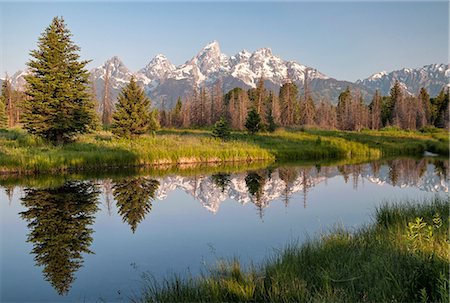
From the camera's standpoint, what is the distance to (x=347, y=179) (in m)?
23.0

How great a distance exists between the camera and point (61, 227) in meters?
11.8

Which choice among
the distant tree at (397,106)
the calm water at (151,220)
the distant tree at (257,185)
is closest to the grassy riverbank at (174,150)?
the calm water at (151,220)

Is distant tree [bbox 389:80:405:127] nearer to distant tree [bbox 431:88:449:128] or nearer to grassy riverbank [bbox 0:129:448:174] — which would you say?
distant tree [bbox 431:88:449:128]

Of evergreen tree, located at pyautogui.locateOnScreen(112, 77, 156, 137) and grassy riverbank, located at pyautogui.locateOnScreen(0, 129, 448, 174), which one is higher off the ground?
evergreen tree, located at pyautogui.locateOnScreen(112, 77, 156, 137)

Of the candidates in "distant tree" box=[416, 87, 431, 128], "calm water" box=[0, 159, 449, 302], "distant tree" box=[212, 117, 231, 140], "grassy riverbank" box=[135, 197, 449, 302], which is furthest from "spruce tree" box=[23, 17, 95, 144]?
"distant tree" box=[416, 87, 431, 128]

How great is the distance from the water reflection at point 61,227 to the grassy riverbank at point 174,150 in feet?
20.8

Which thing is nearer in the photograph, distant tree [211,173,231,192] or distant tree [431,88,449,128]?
distant tree [211,173,231,192]

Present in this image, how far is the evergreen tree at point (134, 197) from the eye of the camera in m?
13.7

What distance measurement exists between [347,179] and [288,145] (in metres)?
16.3

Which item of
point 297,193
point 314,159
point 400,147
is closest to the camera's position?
point 297,193

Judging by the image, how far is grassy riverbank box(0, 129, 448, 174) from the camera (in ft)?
80.1

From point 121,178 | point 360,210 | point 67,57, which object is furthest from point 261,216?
point 67,57

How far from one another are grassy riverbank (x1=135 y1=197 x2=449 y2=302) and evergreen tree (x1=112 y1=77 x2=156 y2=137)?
95.2 ft

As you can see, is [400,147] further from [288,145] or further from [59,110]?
[59,110]
